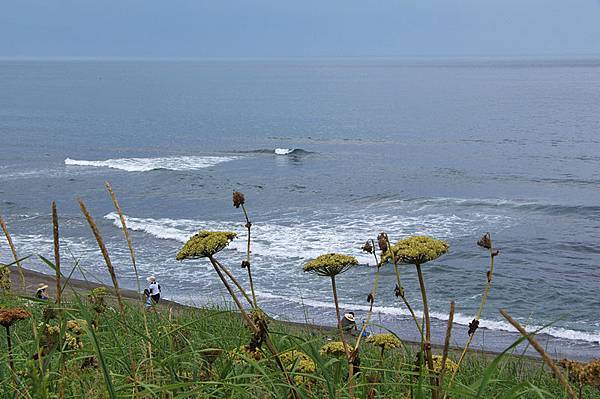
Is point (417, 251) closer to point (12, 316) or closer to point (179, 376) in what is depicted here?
point (179, 376)

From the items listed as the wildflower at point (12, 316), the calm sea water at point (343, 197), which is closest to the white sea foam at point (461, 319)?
the calm sea water at point (343, 197)

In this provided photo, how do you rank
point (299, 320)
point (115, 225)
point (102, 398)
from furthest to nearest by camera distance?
1. point (115, 225)
2. point (299, 320)
3. point (102, 398)

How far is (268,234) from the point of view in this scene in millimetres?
31578

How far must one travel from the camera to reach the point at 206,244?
279 centimetres

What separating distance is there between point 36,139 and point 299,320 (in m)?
55.7

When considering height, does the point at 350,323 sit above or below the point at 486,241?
below

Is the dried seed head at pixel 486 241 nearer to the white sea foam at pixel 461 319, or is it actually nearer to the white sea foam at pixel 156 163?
the white sea foam at pixel 461 319

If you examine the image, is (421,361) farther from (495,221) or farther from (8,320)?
(495,221)

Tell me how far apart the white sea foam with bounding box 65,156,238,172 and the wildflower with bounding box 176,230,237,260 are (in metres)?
49.7

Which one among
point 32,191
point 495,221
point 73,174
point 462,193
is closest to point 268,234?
point 495,221

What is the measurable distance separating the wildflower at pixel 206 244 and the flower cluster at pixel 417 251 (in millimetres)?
568

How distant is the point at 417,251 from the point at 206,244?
74cm

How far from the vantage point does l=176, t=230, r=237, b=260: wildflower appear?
278 cm

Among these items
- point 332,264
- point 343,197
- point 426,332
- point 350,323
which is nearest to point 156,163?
point 343,197
